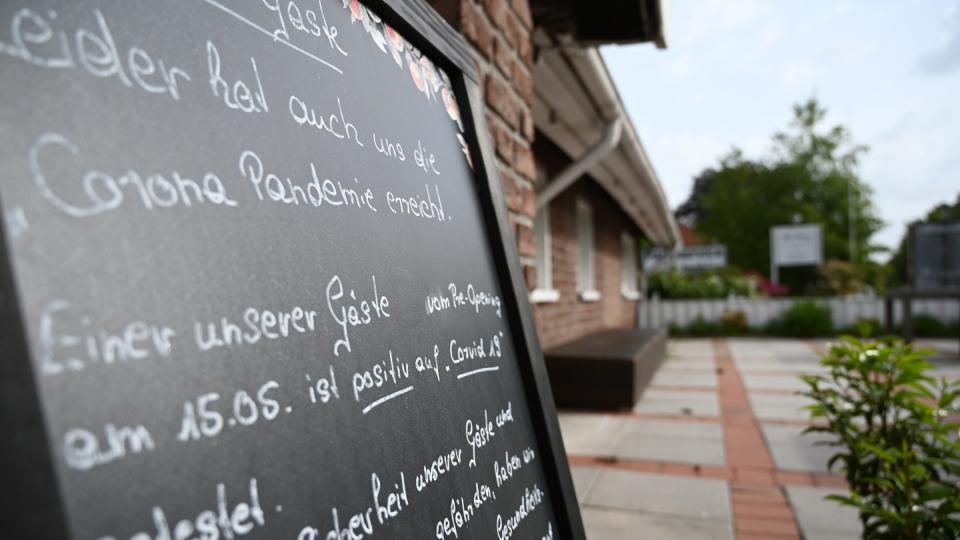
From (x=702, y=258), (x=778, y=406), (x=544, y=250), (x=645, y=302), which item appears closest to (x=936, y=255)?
(x=645, y=302)

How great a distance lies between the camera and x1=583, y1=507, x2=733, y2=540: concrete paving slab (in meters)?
2.47

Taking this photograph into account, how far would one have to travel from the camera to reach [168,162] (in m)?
0.60

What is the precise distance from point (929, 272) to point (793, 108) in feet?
84.1

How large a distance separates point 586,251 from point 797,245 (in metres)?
17.0

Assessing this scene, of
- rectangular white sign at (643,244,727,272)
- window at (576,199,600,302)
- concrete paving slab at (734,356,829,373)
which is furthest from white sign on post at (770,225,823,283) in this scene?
window at (576,199,600,302)

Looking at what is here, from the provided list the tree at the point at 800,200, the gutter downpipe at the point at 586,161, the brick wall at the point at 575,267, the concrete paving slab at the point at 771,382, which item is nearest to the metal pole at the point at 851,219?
the tree at the point at 800,200

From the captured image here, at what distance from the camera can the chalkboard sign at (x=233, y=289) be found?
47cm

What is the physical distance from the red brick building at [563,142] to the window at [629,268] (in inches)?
39.8

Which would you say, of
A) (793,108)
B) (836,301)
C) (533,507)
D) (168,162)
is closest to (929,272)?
(836,301)

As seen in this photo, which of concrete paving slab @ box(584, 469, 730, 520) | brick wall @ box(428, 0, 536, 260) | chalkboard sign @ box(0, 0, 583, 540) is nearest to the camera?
chalkboard sign @ box(0, 0, 583, 540)

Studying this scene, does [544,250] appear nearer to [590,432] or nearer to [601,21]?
[590,432]

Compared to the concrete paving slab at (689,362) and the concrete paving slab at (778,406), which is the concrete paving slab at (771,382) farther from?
the concrete paving slab at (689,362)

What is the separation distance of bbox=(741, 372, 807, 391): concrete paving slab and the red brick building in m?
1.85

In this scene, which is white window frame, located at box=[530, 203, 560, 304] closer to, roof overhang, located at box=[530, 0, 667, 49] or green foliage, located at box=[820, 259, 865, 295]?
roof overhang, located at box=[530, 0, 667, 49]
